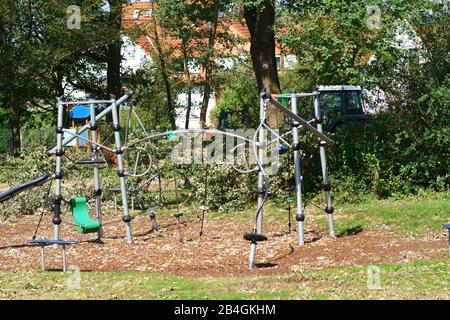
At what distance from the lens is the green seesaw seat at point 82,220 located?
11828 millimetres

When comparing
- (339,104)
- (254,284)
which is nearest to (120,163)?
(254,284)

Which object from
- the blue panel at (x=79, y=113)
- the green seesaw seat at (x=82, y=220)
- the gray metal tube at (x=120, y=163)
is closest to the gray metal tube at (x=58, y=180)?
the green seesaw seat at (x=82, y=220)

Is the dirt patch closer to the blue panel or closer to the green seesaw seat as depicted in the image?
the green seesaw seat

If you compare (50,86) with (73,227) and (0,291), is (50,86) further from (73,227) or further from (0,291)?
(0,291)

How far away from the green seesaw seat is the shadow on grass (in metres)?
3.56

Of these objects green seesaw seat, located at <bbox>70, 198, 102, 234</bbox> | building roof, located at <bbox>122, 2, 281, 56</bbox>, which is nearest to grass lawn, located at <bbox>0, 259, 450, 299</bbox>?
green seesaw seat, located at <bbox>70, 198, 102, 234</bbox>

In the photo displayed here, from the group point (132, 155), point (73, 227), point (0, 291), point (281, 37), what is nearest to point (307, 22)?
point (281, 37)

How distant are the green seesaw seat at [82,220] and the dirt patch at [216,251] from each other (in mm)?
324

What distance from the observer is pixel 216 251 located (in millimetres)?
11531

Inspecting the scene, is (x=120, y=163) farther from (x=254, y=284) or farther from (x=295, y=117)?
(x=254, y=284)

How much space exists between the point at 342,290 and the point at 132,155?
10.7m

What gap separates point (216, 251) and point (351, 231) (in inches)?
94.4

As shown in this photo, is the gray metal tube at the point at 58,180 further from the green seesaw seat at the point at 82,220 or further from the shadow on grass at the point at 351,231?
the shadow on grass at the point at 351,231

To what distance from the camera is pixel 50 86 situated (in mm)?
29453
